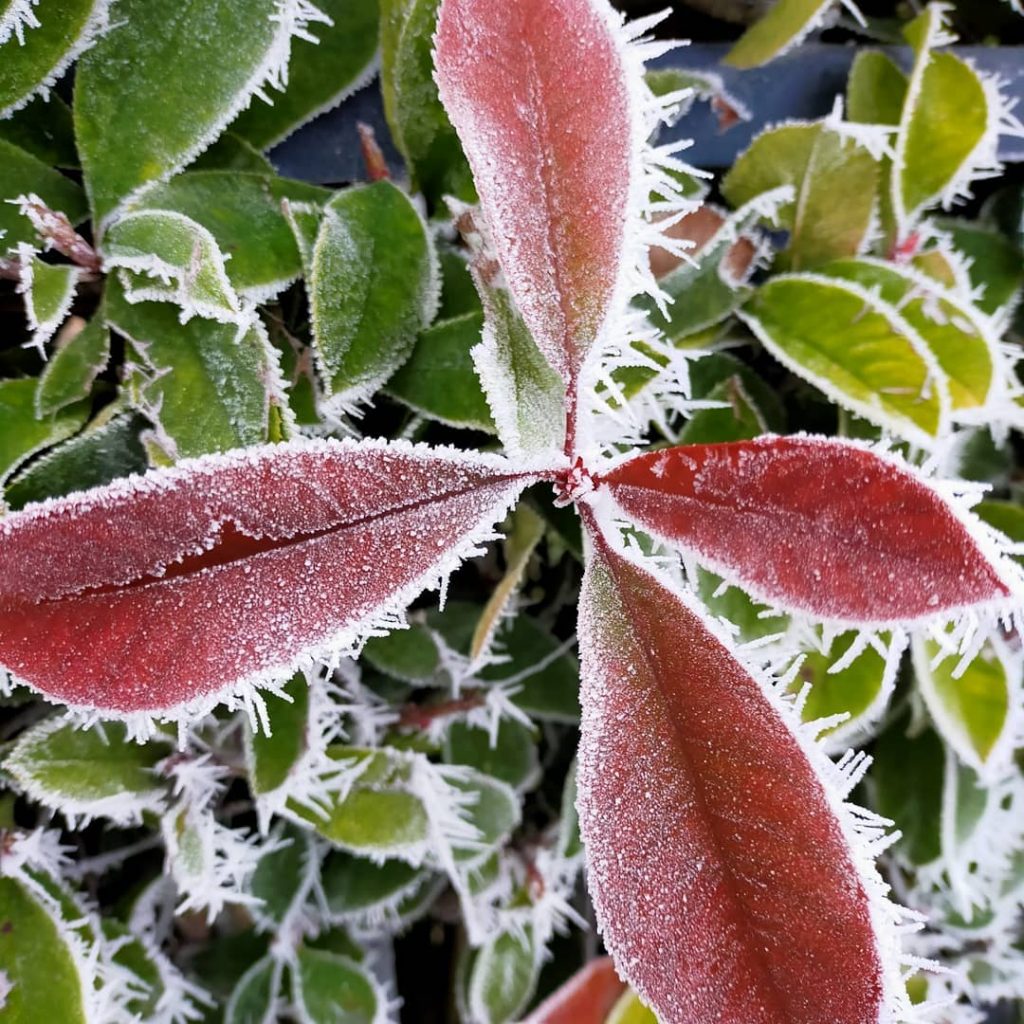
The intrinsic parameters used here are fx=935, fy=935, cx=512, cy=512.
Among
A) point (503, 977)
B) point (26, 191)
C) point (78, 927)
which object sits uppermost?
point (26, 191)

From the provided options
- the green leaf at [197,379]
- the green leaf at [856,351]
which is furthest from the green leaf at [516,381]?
the green leaf at [856,351]

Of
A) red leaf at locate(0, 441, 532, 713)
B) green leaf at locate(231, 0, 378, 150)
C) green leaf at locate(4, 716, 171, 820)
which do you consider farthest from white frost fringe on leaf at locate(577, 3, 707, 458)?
green leaf at locate(4, 716, 171, 820)

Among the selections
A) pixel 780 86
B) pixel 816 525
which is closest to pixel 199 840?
pixel 816 525

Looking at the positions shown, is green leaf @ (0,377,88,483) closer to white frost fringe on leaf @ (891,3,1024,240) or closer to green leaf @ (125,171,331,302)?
green leaf @ (125,171,331,302)

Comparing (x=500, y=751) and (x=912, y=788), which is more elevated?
(x=500, y=751)

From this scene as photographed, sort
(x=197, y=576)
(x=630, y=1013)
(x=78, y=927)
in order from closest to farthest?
(x=197, y=576), (x=78, y=927), (x=630, y=1013)

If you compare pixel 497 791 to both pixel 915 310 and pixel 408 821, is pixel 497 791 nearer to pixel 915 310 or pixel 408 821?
pixel 408 821

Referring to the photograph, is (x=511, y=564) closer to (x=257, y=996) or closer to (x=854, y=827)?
(x=854, y=827)

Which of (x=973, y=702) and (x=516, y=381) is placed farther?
(x=973, y=702)
